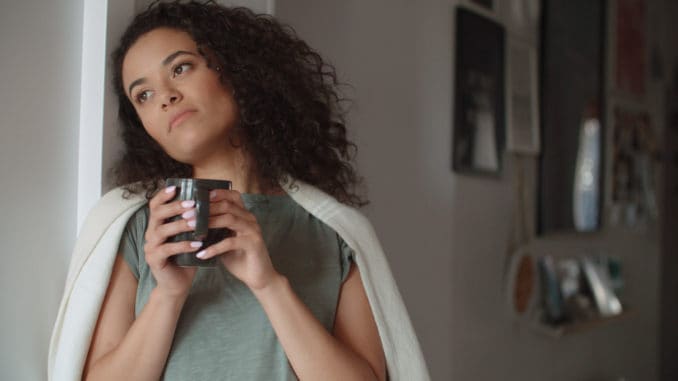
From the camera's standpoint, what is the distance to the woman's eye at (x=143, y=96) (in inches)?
25.9

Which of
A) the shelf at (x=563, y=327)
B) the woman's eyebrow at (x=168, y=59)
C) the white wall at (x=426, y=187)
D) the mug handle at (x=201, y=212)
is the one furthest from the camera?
the shelf at (x=563, y=327)

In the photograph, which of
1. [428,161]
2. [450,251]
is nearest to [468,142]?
[428,161]

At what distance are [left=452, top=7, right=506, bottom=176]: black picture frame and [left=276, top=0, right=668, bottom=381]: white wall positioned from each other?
2cm

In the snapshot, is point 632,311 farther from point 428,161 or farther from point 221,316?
point 221,316

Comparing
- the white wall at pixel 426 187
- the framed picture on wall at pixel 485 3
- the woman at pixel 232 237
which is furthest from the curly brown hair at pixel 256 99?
the framed picture on wall at pixel 485 3

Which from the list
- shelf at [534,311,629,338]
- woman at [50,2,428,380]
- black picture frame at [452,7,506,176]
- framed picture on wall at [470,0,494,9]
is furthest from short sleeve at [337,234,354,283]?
shelf at [534,311,629,338]

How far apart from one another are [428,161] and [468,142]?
148 millimetres

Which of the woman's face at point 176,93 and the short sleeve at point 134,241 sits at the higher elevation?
the woman's face at point 176,93

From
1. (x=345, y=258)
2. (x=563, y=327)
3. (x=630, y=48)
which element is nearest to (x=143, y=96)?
(x=345, y=258)

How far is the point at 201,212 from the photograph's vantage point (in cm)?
54

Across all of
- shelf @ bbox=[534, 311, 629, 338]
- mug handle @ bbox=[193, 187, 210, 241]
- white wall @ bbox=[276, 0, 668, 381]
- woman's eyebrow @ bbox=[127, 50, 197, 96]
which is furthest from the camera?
shelf @ bbox=[534, 311, 629, 338]

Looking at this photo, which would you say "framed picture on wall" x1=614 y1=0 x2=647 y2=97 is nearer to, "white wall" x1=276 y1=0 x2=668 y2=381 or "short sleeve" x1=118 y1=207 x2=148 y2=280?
"white wall" x1=276 y1=0 x2=668 y2=381

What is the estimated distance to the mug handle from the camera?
542 millimetres

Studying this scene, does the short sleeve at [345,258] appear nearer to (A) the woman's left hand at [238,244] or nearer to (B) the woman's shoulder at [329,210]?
(B) the woman's shoulder at [329,210]
